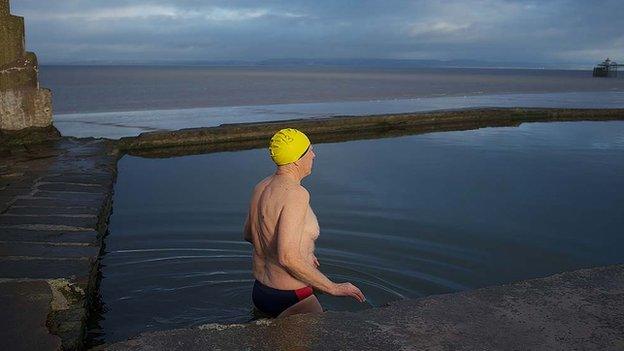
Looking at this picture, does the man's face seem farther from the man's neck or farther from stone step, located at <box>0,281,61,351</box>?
stone step, located at <box>0,281,61,351</box>

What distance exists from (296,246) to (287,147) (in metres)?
0.55

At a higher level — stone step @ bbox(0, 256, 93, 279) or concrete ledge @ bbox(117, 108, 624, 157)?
concrete ledge @ bbox(117, 108, 624, 157)

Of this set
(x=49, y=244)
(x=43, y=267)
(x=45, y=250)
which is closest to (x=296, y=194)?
(x=43, y=267)

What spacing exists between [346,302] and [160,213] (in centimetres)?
305

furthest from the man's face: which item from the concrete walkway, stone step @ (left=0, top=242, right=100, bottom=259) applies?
stone step @ (left=0, top=242, right=100, bottom=259)

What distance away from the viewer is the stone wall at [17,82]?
977 cm

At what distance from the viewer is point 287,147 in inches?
140

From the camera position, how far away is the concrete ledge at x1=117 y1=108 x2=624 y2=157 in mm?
11523

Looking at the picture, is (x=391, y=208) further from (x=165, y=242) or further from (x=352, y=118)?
(x=352, y=118)

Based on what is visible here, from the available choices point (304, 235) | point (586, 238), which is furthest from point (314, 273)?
point (586, 238)

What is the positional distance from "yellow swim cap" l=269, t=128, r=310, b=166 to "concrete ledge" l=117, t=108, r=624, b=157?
304 inches

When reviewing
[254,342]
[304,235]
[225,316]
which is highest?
[304,235]

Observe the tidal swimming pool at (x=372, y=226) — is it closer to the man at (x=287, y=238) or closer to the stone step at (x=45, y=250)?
the stone step at (x=45, y=250)

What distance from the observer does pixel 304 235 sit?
12.1ft
